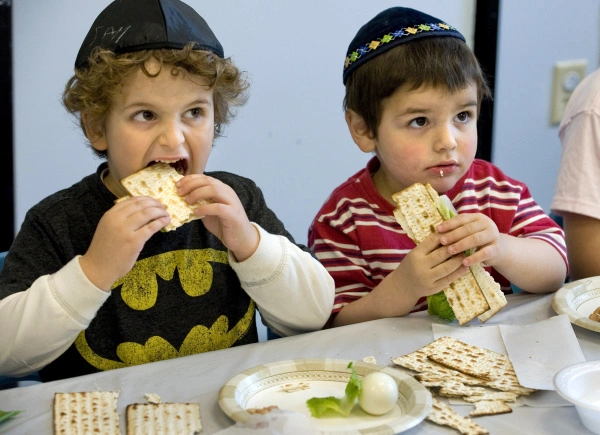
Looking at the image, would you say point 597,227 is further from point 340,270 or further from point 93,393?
point 93,393

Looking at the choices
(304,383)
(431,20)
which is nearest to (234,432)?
(304,383)

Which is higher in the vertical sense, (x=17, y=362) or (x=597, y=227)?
(x=597, y=227)

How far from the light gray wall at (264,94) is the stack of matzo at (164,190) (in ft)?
2.75

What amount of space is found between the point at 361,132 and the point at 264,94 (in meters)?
0.86

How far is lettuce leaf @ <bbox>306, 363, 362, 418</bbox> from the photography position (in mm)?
1078

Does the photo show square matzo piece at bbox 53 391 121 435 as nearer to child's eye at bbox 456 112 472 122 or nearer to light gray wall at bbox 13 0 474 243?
child's eye at bbox 456 112 472 122

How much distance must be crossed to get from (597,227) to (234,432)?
1.13 m

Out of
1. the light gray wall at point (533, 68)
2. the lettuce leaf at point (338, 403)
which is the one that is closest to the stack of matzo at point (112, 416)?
the lettuce leaf at point (338, 403)

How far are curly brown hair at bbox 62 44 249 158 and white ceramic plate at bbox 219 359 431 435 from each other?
0.53 meters

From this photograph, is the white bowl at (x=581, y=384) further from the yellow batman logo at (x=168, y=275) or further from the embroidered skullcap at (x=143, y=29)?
the embroidered skullcap at (x=143, y=29)

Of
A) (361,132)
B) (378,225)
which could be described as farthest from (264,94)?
(378,225)

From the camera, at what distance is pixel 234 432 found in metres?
1.00

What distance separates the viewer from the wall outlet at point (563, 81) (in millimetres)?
3289

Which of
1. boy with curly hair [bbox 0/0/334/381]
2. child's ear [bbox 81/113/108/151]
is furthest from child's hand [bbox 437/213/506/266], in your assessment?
child's ear [bbox 81/113/108/151]
